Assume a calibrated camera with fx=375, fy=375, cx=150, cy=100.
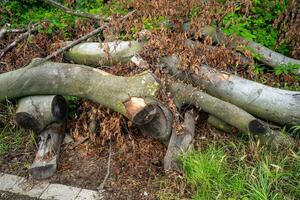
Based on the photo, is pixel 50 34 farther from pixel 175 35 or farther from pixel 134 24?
pixel 175 35

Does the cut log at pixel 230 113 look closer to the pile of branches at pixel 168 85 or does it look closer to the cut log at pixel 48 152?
the pile of branches at pixel 168 85

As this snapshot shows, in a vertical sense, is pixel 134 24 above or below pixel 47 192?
above

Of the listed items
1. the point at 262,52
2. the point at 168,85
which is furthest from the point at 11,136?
the point at 262,52

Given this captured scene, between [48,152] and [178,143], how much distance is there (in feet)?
5.10

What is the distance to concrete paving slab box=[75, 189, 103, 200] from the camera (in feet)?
13.0

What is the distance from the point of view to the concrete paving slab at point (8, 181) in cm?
423

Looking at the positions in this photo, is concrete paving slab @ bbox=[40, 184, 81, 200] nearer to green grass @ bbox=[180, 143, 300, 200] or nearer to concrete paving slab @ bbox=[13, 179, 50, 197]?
concrete paving slab @ bbox=[13, 179, 50, 197]

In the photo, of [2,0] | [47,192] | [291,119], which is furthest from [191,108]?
[2,0]

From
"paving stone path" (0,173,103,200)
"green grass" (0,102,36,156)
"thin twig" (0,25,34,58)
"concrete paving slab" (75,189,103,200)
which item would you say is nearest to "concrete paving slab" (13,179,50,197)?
"paving stone path" (0,173,103,200)

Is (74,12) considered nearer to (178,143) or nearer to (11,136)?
(11,136)

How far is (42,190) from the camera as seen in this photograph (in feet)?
13.6

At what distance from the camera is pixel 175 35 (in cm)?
504

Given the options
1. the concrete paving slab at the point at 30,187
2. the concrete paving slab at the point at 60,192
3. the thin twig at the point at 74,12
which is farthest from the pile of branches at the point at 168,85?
the thin twig at the point at 74,12

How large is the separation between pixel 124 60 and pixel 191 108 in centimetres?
112
